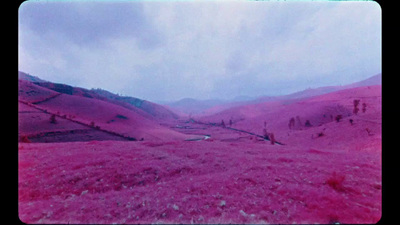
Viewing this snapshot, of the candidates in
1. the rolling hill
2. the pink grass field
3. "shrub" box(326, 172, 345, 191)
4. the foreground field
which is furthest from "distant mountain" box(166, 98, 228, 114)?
"shrub" box(326, 172, 345, 191)

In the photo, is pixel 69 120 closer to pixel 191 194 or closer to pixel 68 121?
pixel 68 121

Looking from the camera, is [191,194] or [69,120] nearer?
[191,194]

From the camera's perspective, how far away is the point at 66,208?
7.57 feet

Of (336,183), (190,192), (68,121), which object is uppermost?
(68,121)

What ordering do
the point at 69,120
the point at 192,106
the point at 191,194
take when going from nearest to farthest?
1. the point at 191,194
2. the point at 69,120
3. the point at 192,106

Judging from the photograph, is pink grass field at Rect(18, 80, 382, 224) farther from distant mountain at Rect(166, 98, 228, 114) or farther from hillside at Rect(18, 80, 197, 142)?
distant mountain at Rect(166, 98, 228, 114)

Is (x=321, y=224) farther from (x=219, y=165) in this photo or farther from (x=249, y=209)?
(x=219, y=165)

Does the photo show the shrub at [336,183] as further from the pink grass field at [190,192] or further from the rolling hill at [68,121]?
the rolling hill at [68,121]

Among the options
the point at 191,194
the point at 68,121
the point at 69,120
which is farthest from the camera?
the point at 69,120

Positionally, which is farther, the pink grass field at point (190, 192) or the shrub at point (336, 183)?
the shrub at point (336, 183)

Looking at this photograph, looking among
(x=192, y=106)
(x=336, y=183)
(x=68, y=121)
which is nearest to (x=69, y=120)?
(x=68, y=121)

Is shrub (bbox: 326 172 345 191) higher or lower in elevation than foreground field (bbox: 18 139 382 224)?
higher

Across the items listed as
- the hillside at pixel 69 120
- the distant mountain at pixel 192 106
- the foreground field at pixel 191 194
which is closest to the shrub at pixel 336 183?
the foreground field at pixel 191 194
